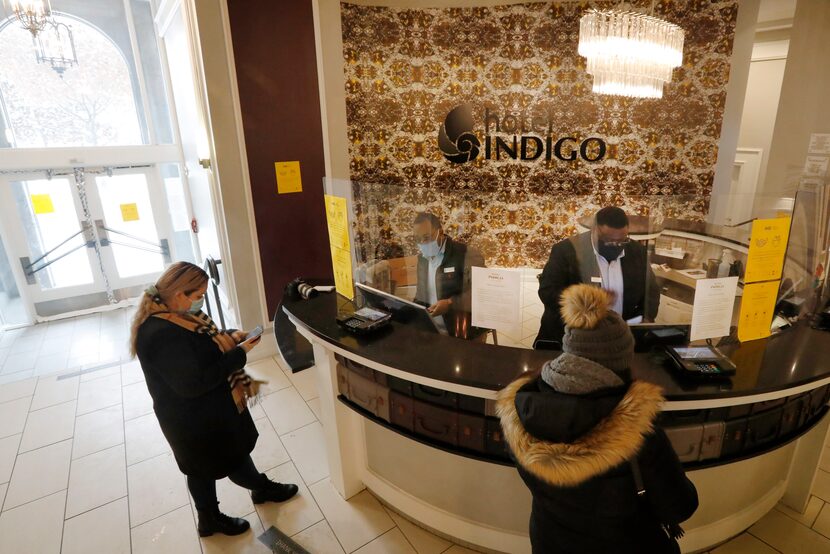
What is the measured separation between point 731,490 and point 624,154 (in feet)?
13.1

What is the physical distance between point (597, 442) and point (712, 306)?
997 millimetres

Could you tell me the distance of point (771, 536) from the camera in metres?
2.14

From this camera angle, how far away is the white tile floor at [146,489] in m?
2.21

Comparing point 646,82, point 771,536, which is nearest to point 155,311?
point 771,536

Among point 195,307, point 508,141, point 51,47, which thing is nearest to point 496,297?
point 195,307

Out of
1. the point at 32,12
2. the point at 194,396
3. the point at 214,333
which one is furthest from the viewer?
the point at 32,12

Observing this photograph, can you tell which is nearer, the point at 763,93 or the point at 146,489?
the point at 146,489

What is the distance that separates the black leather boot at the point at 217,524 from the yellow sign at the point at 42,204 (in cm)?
465

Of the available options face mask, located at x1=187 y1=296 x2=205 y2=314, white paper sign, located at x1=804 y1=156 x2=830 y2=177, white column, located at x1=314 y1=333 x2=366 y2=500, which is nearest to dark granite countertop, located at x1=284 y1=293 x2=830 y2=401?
white column, located at x1=314 y1=333 x2=366 y2=500

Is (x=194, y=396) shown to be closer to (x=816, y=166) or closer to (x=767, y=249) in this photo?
(x=767, y=249)

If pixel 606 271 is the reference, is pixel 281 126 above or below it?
above

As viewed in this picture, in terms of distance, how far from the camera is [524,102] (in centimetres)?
509

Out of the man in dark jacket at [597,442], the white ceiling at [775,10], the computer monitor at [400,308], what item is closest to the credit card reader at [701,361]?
the man in dark jacket at [597,442]

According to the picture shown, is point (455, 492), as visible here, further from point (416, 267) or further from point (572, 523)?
point (416, 267)
